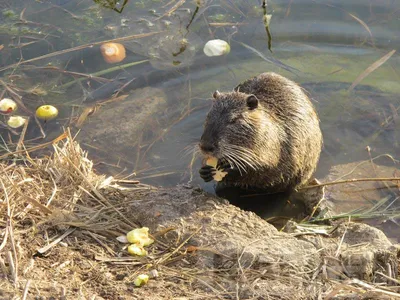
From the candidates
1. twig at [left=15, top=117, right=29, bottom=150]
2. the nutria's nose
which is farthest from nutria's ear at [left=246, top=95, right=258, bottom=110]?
twig at [left=15, top=117, right=29, bottom=150]

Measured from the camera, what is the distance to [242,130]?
4.80 m

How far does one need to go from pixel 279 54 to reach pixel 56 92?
2201mm

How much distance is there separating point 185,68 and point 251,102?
189 centimetres

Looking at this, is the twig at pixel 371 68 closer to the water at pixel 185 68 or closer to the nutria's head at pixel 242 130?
the water at pixel 185 68

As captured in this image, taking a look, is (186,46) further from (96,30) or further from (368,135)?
(368,135)

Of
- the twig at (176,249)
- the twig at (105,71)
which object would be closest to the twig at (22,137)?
the twig at (105,71)

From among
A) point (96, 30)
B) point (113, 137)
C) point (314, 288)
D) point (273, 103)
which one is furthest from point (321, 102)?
point (314, 288)

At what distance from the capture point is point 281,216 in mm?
5098

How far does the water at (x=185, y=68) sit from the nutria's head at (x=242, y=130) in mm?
668

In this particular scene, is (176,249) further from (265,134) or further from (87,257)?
(265,134)

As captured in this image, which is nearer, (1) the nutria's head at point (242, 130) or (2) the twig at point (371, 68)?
(1) the nutria's head at point (242, 130)

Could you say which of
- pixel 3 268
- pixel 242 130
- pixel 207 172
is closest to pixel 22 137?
pixel 207 172

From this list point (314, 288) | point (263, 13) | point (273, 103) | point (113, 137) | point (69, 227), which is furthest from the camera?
point (263, 13)

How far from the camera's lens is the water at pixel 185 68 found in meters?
5.81
